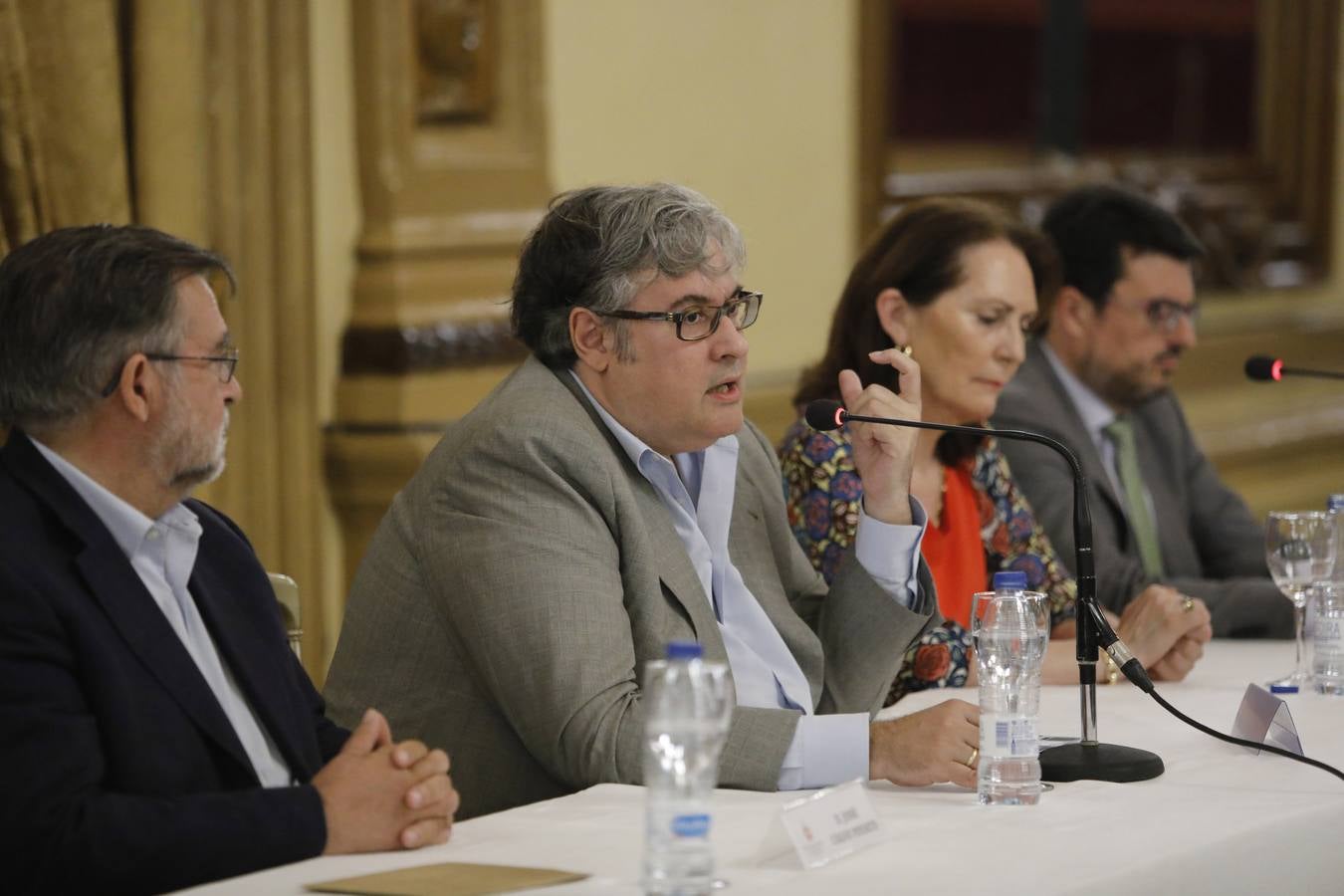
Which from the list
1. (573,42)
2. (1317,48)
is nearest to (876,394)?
(573,42)

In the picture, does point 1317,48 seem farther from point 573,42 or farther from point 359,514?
point 359,514

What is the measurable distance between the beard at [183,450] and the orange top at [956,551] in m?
1.42

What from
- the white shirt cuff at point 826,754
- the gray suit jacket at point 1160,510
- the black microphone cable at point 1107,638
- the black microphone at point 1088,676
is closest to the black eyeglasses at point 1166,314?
the gray suit jacket at point 1160,510

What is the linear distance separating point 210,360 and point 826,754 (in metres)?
0.80

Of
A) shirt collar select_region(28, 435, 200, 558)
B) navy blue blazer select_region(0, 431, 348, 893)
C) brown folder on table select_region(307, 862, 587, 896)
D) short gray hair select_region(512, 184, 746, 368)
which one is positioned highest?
short gray hair select_region(512, 184, 746, 368)

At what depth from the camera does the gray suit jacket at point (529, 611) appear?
7.09 feet

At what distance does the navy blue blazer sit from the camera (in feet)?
5.65

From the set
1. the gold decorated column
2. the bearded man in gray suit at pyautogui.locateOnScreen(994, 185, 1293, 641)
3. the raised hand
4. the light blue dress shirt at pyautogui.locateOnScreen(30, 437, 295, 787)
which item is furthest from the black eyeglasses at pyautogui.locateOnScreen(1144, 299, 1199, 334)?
the light blue dress shirt at pyautogui.locateOnScreen(30, 437, 295, 787)

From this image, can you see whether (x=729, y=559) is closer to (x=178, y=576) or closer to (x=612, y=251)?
(x=612, y=251)

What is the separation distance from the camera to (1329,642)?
2766mm

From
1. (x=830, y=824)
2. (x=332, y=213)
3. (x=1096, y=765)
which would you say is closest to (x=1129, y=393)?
(x=332, y=213)

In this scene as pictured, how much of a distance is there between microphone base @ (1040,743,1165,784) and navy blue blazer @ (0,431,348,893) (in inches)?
33.0

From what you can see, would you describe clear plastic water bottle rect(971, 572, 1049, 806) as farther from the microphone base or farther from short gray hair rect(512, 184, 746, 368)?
short gray hair rect(512, 184, 746, 368)

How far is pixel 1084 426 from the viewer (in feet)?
12.3
